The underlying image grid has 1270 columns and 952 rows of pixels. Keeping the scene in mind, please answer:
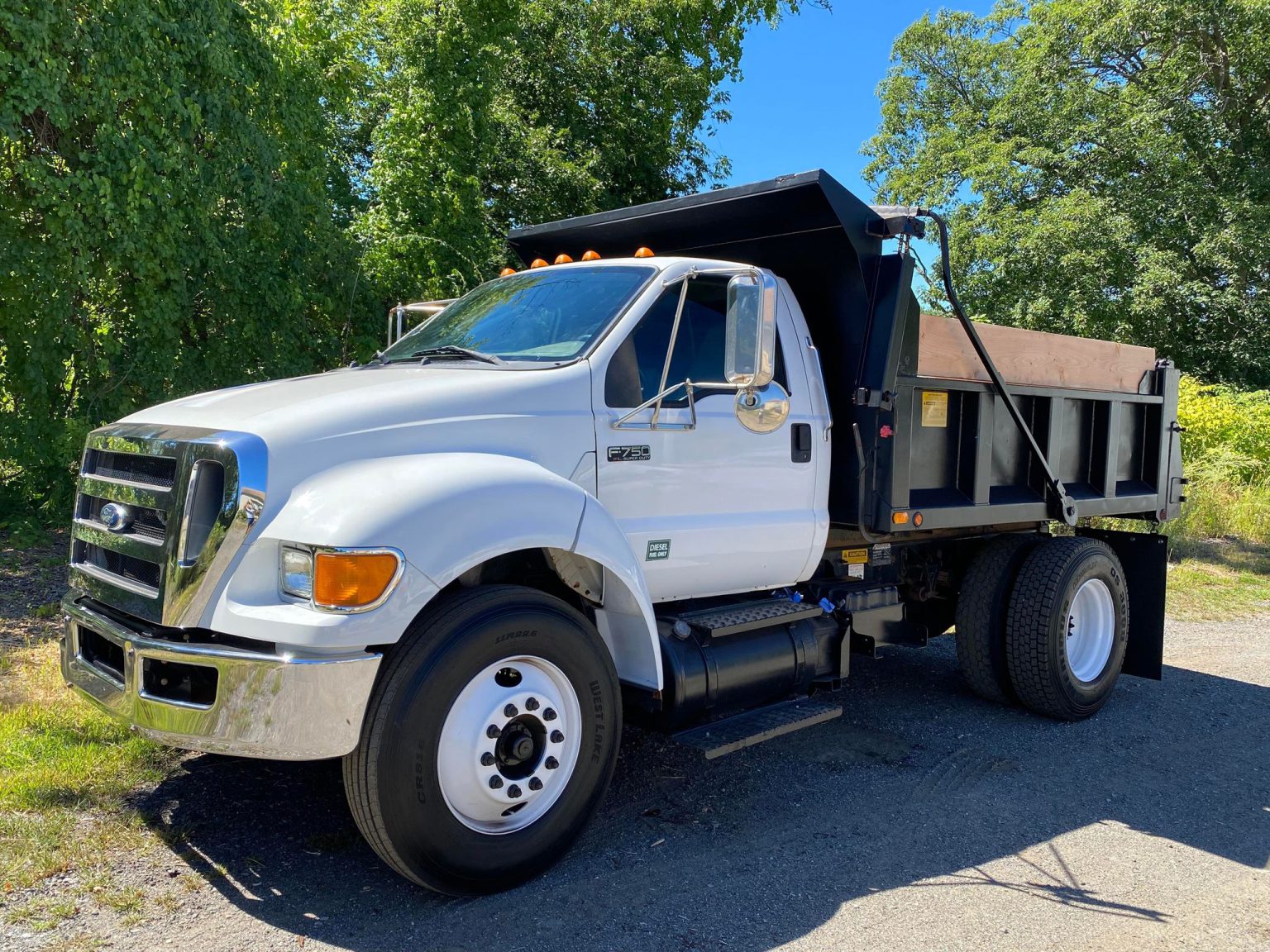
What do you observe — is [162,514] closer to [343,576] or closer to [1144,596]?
[343,576]

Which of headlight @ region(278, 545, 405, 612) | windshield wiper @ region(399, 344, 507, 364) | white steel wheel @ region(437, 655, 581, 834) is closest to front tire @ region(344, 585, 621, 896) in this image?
white steel wheel @ region(437, 655, 581, 834)

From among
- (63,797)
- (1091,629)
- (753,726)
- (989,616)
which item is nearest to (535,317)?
(753,726)

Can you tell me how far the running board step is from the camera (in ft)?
13.8

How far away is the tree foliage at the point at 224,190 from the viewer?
7.48 m

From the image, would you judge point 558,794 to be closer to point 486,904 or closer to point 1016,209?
point 486,904

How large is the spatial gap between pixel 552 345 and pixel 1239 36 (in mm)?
19349

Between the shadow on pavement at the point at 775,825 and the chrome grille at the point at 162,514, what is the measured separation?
40.9 inches

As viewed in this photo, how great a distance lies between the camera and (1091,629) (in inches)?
254

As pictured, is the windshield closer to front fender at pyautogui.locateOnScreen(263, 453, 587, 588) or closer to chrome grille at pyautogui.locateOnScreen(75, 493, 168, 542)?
front fender at pyautogui.locateOnScreen(263, 453, 587, 588)

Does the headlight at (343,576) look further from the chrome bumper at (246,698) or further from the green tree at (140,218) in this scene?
the green tree at (140,218)

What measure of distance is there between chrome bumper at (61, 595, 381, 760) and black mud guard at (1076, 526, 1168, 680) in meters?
5.36

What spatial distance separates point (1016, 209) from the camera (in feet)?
68.2

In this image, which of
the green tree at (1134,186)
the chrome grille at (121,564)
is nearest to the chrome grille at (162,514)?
the chrome grille at (121,564)

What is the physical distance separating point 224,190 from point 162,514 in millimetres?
5967
